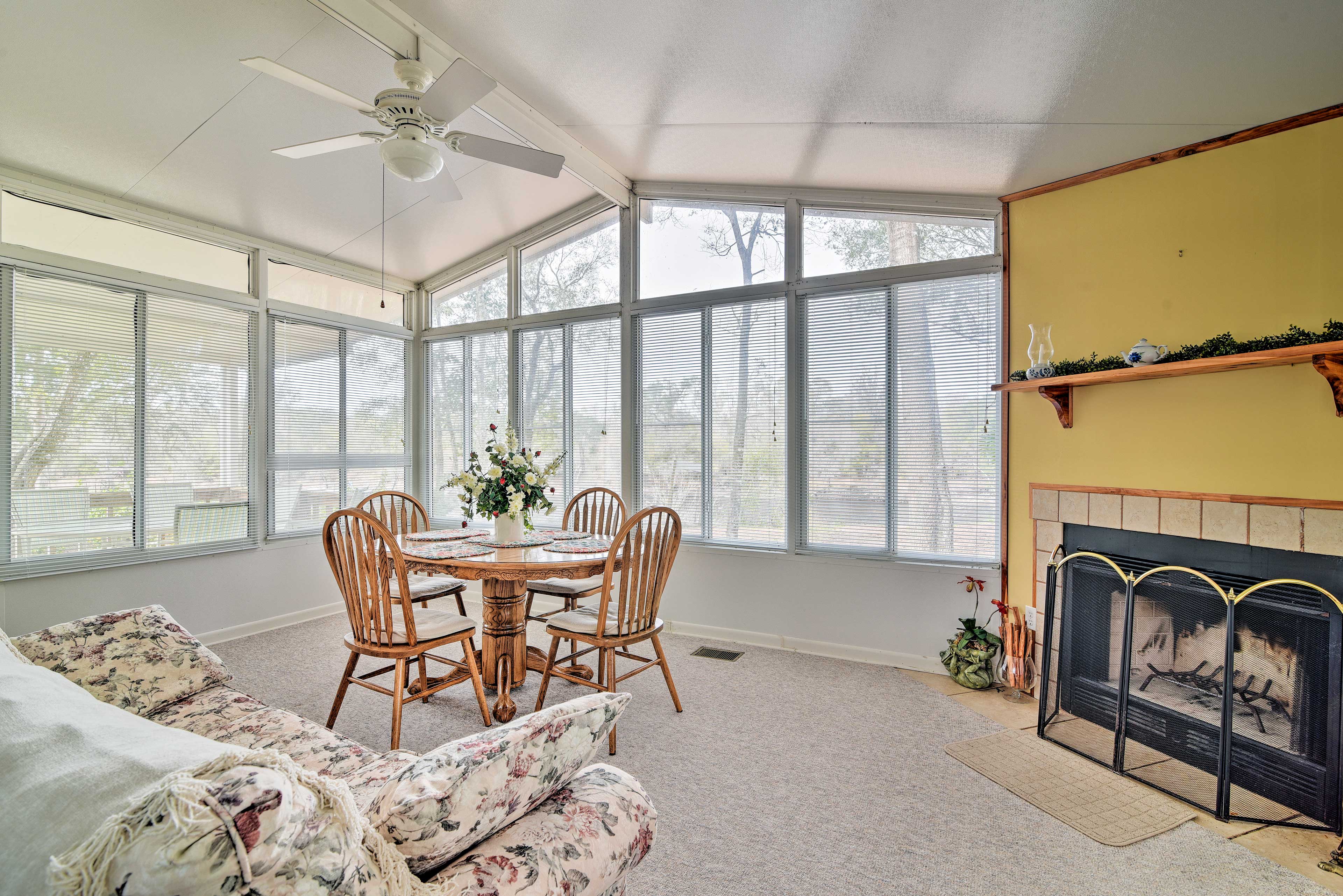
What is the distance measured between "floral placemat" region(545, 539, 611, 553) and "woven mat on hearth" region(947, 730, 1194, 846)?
70.2 inches

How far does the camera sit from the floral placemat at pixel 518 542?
123 inches

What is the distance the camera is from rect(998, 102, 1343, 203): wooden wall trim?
92.5 inches

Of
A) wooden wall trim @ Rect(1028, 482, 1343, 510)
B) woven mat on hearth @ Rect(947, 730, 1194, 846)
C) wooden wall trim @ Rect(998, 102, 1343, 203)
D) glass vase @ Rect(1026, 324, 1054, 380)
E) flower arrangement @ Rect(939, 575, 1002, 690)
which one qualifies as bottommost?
woven mat on hearth @ Rect(947, 730, 1194, 846)

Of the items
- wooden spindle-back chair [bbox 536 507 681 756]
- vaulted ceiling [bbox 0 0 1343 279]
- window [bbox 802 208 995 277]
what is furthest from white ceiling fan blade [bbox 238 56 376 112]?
window [bbox 802 208 995 277]

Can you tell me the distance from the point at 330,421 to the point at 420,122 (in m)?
3.26

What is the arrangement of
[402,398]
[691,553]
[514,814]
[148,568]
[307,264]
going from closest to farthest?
[514,814]
[148,568]
[691,553]
[307,264]
[402,398]

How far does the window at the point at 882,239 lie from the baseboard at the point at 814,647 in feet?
7.65

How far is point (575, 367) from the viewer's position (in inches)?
192

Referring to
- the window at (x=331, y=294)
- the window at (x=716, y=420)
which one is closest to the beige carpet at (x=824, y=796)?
the window at (x=716, y=420)

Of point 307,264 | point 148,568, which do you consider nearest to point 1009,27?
point 307,264

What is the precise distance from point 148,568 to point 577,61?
388 cm

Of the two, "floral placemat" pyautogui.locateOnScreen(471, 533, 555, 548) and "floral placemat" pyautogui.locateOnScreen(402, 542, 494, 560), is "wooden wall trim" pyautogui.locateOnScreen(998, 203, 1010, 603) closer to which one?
"floral placemat" pyautogui.locateOnScreen(471, 533, 555, 548)

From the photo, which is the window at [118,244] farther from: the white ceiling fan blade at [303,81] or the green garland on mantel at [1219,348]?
the green garland on mantel at [1219,348]

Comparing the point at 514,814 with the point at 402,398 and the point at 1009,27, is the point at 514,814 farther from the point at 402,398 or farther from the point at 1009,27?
the point at 402,398
